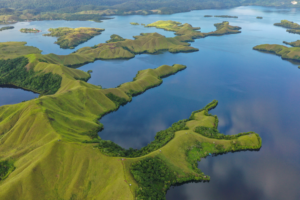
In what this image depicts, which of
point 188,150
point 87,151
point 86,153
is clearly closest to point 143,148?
point 188,150

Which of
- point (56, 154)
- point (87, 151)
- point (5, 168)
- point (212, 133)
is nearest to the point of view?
point (5, 168)

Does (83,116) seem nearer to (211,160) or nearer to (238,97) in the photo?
(211,160)

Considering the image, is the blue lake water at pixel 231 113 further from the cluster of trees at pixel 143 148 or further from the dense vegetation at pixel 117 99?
the cluster of trees at pixel 143 148

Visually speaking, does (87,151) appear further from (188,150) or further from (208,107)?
A: (208,107)

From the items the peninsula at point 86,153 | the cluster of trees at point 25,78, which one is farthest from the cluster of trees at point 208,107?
the cluster of trees at point 25,78

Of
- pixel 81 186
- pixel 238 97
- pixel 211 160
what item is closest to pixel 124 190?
pixel 81 186

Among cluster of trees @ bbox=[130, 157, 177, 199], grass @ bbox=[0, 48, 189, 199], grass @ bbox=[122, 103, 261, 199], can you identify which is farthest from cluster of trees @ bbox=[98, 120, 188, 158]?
cluster of trees @ bbox=[130, 157, 177, 199]

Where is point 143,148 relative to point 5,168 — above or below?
below
